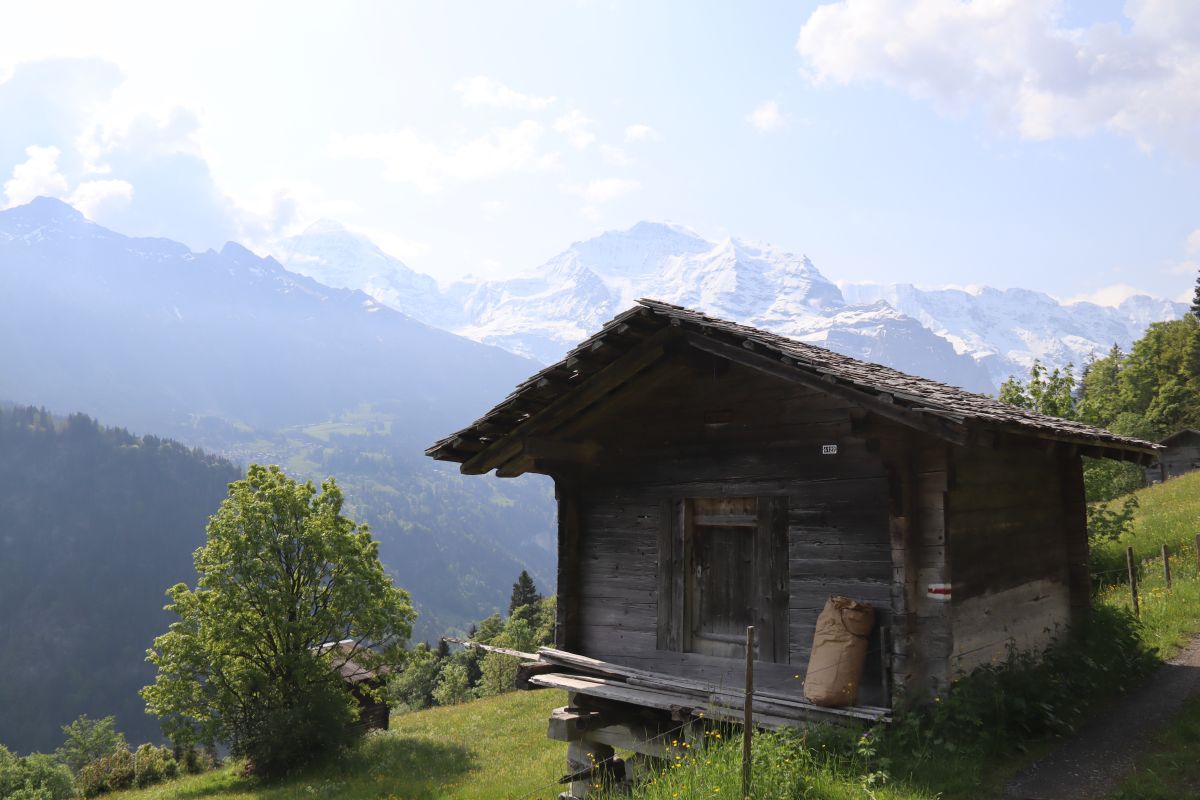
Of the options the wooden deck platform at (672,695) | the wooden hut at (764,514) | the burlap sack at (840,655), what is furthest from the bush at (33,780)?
the burlap sack at (840,655)

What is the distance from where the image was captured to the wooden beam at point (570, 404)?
1052 cm

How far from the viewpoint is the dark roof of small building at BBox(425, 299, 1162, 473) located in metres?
7.73

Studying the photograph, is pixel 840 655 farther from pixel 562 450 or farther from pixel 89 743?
pixel 89 743

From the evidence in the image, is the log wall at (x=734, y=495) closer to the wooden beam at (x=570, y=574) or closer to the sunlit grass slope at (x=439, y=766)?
Answer: the wooden beam at (x=570, y=574)

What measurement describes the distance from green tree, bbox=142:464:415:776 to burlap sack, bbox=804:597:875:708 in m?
23.1

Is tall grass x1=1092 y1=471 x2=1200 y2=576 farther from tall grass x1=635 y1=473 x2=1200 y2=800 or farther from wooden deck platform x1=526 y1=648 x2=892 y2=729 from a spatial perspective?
wooden deck platform x1=526 y1=648 x2=892 y2=729

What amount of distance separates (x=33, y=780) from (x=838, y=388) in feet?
183

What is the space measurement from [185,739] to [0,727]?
135329 millimetres

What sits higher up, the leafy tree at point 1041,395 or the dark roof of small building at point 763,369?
the leafy tree at point 1041,395

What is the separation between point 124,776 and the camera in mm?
35562

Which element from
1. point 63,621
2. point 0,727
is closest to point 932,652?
point 0,727

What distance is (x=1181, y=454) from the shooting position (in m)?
46.2

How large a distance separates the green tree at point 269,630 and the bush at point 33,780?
17.9m

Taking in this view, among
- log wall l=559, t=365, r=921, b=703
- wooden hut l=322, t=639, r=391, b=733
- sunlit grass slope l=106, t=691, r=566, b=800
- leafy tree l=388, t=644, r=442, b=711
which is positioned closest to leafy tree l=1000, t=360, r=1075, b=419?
log wall l=559, t=365, r=921, b=703
